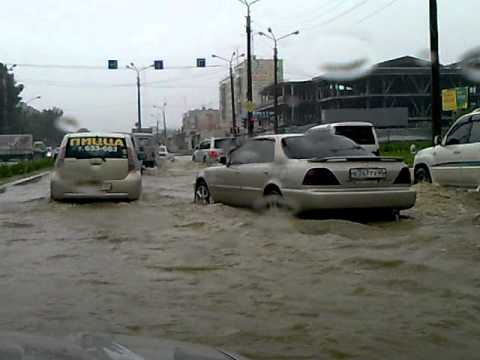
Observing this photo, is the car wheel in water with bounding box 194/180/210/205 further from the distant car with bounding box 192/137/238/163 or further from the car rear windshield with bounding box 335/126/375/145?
the distant car with bounding box 192/137/238/163

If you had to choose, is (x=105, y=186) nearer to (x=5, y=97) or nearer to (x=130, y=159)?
(x=130, y=159)

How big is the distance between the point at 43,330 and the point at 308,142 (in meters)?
5.76

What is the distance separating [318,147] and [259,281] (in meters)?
3.68

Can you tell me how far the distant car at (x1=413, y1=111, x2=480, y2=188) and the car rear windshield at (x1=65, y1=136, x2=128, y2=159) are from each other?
5.29 metres

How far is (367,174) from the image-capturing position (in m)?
9.30

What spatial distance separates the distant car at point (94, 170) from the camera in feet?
41.6

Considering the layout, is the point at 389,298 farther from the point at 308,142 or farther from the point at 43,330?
the point at 308,142

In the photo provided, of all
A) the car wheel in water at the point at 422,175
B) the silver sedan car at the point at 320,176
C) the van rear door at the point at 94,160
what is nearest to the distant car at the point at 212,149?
the car wheel in water at the point at 422,175

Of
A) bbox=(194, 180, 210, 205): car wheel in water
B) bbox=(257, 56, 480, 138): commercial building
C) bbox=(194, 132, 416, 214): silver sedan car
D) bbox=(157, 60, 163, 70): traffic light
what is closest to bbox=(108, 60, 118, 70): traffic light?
bbox=(157, 60, 163, 70): traffic light

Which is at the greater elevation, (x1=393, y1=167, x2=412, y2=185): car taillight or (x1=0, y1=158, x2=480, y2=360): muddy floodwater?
(x1=393, y1=167, x2=412, y2=185): car taillight

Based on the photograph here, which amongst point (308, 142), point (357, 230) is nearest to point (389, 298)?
point (357, 230)

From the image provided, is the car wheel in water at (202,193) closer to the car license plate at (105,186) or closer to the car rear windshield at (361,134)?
the car license plate at (105,186)

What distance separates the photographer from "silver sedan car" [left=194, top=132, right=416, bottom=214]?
9.19 meters

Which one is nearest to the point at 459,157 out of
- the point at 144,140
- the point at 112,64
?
the point at 144,140
